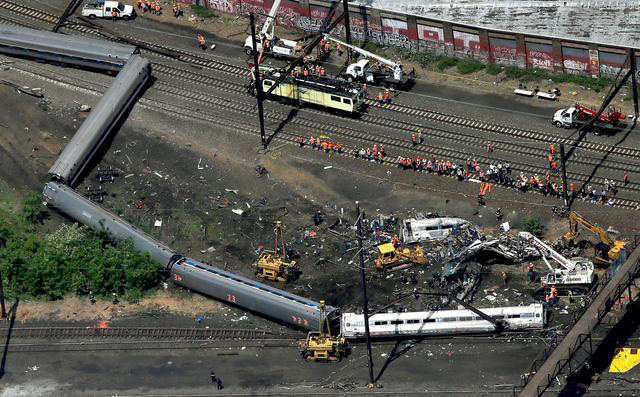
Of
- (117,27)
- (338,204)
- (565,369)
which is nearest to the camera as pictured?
(565,369)

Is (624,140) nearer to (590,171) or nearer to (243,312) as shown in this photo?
(590,171)

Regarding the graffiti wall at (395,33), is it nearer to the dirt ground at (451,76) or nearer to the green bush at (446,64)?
the dirt ground at (451,76)

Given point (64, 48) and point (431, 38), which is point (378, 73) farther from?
point (64, 48)

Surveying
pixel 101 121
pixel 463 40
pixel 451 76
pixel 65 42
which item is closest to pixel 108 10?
pixel 65 42

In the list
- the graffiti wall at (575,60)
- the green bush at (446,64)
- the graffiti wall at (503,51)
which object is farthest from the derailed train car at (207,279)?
the graffiti wall at (575,60)

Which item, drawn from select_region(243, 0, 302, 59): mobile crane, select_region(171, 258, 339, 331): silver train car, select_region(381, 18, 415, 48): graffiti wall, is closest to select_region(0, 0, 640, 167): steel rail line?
select_region(243, 0, 302, 59): mobile crane

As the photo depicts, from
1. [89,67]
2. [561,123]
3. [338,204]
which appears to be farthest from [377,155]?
[89,67]
